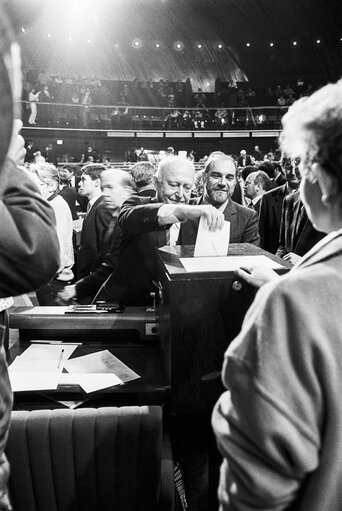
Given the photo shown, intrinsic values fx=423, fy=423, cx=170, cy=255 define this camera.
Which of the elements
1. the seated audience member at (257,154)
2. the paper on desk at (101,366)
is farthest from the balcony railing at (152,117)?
the paper on desk at (101,366)

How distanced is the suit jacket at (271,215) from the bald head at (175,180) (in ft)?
5.26

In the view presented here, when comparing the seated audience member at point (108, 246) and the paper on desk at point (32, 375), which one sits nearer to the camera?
the paper on desk at point (32, 375)

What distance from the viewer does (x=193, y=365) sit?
1.11 m

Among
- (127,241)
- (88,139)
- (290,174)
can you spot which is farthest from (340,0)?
(127,241)

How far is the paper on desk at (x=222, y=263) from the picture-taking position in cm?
110

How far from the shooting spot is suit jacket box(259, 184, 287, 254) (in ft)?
11.8

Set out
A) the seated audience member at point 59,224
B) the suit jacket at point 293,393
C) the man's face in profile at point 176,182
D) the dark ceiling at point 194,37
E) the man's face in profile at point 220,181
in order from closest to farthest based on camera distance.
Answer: the suit jacket at point 293,393 → the man's face in profile at point 176,182 → the man's face in profile at point 220,181 → the seated audience member at point 59,224 → the dark ceiling at point 194,37

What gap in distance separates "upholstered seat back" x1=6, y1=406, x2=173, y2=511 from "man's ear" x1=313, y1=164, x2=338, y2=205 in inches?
32.5

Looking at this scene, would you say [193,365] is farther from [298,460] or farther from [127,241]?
[127,241]

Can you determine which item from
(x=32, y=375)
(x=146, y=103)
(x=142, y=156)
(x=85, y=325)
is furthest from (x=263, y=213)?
(x=146, y=103)

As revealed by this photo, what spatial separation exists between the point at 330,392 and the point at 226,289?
0.48 metres

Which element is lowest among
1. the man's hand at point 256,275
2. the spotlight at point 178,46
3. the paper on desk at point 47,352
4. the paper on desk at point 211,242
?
the paper on desk at point 47,352

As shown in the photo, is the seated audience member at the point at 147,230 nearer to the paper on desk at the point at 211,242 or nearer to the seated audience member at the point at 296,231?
the paper on desk at the point at 211,242

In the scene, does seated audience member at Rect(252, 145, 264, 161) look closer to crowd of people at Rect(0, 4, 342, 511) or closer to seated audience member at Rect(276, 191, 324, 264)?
seated audience member at Rect(276, 191, 324, 264)
